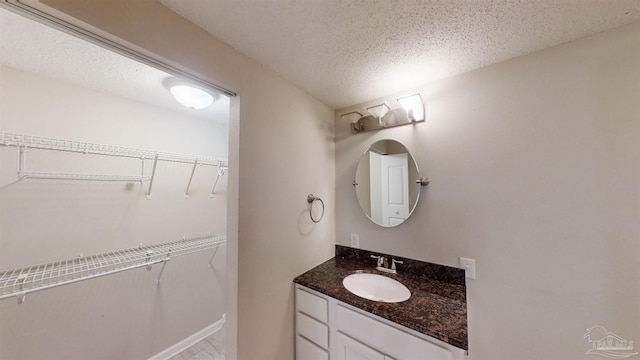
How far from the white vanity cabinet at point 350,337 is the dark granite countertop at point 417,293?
4 cm

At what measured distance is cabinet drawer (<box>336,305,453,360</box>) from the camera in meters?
0.88

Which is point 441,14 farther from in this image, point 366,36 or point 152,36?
point 152,36

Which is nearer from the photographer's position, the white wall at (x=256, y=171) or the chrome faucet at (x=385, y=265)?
the white wall at (x=256, y=171)

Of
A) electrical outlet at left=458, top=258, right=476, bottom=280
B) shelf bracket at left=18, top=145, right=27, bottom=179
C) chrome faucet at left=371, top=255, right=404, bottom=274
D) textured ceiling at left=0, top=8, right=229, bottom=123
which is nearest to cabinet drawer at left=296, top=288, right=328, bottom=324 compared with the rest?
chrome faucet at left=371, top=255, right=404, bottom=274

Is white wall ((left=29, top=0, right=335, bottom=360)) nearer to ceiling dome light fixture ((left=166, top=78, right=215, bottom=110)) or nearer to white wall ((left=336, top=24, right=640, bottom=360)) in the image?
ceiling dome light fixture ((left=166, top=78, right=215, bottom=110))

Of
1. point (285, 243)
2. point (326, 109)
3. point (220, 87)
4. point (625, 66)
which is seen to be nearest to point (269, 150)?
point (220, 87)

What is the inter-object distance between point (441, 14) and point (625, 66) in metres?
0.93

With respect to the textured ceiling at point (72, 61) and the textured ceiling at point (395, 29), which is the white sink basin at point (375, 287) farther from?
the textured ceiling at point (72, 61)

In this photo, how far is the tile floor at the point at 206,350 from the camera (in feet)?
5.92

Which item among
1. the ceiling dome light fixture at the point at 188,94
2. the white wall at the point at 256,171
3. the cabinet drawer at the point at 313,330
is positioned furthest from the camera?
the ceiling dome light fixture at the point at 188,94

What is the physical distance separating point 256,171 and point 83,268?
1388mm

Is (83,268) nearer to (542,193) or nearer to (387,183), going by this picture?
(387,183)

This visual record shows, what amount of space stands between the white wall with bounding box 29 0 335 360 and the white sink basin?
355 millimetres

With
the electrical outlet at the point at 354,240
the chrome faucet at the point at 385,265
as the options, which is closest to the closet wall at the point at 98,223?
the electrical outlet at the point at 354,240
